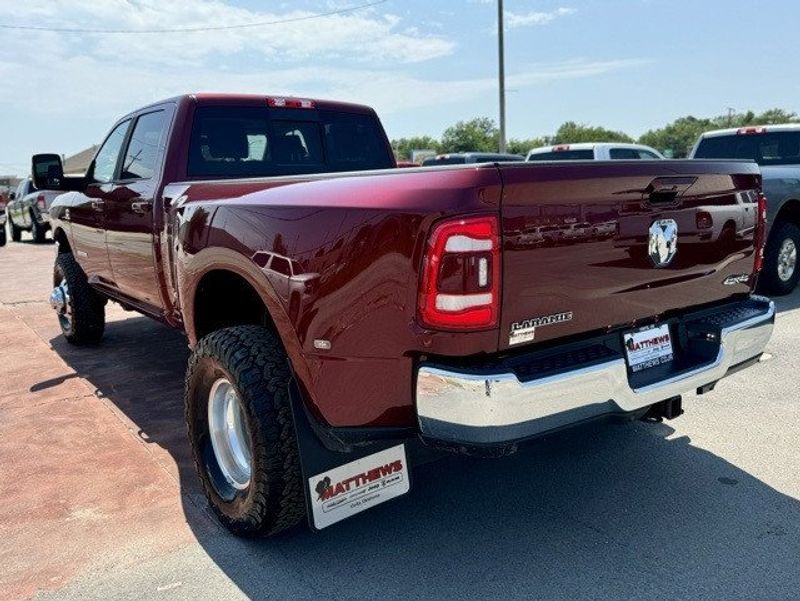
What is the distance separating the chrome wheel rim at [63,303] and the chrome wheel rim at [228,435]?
3314 mm

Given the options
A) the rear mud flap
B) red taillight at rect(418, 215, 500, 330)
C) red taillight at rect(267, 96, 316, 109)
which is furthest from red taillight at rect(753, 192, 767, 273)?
red taillight at rect(267, 96, 316, 109)

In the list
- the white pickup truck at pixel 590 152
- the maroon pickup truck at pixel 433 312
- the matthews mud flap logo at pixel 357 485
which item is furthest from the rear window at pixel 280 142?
the white pickup truck at pixel 590 152

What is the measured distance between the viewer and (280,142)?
171 inches

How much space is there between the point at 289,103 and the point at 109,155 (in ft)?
5.11

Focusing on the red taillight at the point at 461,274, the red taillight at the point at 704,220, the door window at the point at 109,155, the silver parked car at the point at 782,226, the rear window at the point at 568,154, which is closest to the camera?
the red taillight at the point at 461,274

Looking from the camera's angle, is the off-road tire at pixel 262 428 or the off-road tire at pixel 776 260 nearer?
the off-road tire at pixel 262 428

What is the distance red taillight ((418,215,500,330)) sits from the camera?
2.03 meters

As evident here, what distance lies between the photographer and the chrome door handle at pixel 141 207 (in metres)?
3.92

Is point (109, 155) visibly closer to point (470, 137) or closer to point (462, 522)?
point (462, 522)

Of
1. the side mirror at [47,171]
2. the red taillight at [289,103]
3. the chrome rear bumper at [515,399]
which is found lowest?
the chrome rear bumper at [515,399]

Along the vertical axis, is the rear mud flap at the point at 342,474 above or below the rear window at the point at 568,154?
below

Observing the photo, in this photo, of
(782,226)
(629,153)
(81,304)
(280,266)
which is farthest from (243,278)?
(629,153)

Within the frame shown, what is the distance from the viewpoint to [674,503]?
301 centimetres

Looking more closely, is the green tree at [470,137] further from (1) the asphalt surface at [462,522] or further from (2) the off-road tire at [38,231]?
(1) the asphalt surface at [462,522]
